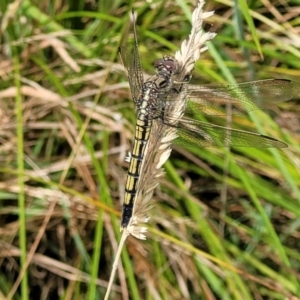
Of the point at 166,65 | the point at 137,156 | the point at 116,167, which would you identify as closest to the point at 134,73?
the point at 166,65

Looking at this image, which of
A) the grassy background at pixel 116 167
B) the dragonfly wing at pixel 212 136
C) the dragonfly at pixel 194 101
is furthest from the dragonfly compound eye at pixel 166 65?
the grassy background at pixel 116 167

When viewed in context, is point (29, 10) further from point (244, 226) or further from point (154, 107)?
point (244, 226)

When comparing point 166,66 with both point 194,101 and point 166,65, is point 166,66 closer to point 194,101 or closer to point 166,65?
point 166,65

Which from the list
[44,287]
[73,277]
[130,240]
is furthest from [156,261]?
[44,287]

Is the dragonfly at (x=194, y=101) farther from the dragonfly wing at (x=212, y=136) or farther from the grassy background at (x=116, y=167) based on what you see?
the grassy background at (x=116, y=167)

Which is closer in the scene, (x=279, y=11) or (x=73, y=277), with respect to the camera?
(x=73, y=277)

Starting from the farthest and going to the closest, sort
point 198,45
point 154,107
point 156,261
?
point 156,261
point 154,107
point 198,45

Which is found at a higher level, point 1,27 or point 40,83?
point 1,27
